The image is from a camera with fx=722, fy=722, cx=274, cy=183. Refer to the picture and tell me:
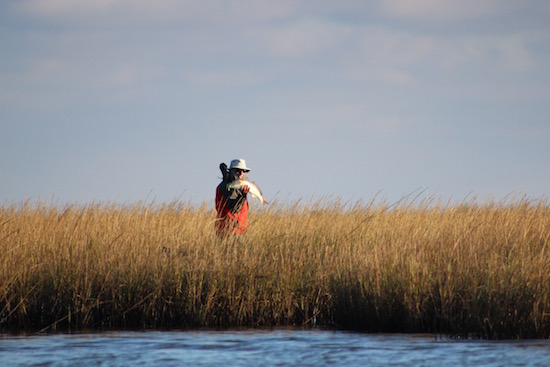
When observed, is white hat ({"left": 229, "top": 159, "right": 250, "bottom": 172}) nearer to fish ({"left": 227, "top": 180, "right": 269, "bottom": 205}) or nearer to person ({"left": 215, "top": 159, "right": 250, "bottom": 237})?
person ({"left": 215, "top": 159, "right": 250, "bottom": 237})

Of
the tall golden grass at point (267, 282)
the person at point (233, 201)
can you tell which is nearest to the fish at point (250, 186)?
the person at point (233, 201)

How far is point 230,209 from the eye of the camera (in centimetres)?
1102

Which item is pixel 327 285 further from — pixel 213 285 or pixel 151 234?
pixel 151 234

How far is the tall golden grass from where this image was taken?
7.56m

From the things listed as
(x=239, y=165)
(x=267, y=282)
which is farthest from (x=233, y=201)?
(x=267, y=282)

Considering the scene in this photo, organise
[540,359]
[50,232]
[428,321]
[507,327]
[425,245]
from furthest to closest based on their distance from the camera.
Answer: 1. [50,232]
2. [425,245]
3. [428,321]
4. [507,327]
5. [540,359]

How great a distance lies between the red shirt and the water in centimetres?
314

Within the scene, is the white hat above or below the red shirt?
above

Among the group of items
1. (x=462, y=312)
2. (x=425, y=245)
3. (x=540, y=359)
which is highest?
(x=425, y=245)

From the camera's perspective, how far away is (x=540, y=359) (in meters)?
6.24

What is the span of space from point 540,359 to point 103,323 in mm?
4908

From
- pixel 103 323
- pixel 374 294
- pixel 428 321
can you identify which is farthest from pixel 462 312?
pixel 103 323

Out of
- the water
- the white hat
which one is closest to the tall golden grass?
the water

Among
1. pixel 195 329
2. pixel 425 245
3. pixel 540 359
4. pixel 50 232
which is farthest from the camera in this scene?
pixel 50 232
